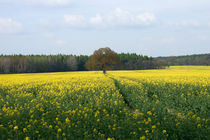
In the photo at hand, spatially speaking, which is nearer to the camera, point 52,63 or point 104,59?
point 104,59

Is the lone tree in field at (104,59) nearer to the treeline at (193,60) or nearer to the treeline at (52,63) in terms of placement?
the treeline at (52,63)

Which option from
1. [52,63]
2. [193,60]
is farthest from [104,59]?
[193,60]

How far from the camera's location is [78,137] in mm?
5664

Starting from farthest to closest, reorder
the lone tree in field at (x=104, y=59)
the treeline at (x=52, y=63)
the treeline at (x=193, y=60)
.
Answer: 1. the treeline at (x=193, y=60)
2. the treeline at (x=52, y=63)
3. the lone tree in field at (x=104, y=59)

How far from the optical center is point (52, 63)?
9062 cm

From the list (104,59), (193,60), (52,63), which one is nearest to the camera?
(104,59)

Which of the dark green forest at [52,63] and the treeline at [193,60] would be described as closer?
the dark green forest at [52,63]

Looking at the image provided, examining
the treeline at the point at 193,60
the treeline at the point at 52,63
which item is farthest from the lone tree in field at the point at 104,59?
the treeline at the point at 193,60

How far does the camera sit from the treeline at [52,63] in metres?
82.8

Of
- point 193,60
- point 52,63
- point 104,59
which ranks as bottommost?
point 52,63

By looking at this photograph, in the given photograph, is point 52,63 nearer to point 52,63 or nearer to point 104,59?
point 52,63

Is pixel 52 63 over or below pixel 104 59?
below

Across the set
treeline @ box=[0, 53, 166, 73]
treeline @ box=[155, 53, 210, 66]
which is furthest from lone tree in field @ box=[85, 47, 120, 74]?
treeline @ box=[155, 53, 210, 66]

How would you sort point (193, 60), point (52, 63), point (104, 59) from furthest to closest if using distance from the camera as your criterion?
point (193, 60), point (52, 63), point (104, 59)
